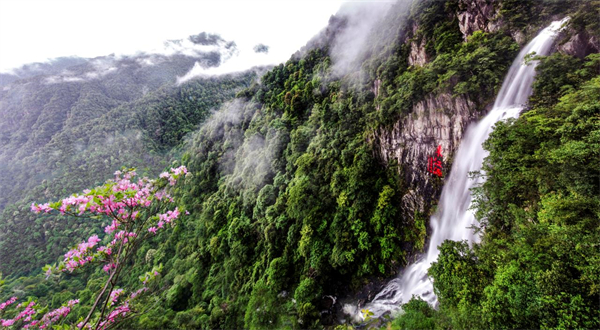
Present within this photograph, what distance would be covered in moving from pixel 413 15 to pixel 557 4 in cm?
863

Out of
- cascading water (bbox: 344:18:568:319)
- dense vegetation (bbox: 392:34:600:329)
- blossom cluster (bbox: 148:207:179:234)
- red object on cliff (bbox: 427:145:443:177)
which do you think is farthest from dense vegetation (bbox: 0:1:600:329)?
red object on cliff (bbox: 427:145:443:177)

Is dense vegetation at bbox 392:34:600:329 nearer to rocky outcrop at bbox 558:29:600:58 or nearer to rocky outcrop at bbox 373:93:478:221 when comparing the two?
rocky outcrop at bbox 558:29:600:58

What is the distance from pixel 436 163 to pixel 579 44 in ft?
23.0

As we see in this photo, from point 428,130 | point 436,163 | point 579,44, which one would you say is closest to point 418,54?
point 428,130

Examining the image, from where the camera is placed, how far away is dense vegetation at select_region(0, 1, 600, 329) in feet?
18.4

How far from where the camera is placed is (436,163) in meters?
12.7

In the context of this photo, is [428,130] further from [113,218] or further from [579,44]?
[113,218]

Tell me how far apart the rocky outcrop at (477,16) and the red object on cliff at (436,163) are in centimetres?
711

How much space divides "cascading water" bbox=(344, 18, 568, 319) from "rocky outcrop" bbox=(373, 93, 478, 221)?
0.62 metres

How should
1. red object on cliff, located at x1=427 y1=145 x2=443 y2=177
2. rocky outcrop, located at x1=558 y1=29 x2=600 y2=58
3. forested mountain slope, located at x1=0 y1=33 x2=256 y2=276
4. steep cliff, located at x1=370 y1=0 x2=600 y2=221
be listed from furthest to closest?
forested mountain slope, located at x1=0 y1=33 x2=256 y2=276
red object on cliff, located at x1=427 y1=145 x2=443 y2=177
steep cliff, located at x1=370 y1=0 x2=600 y2=221
rocky outcrop, located at x1=558 y1=29 x2=600 y2=58

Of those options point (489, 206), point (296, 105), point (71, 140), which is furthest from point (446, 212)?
point (71, 140)

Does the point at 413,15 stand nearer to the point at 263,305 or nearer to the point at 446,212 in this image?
the point at 446,212

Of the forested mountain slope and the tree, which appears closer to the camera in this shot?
the tree

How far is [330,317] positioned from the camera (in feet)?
47.3
